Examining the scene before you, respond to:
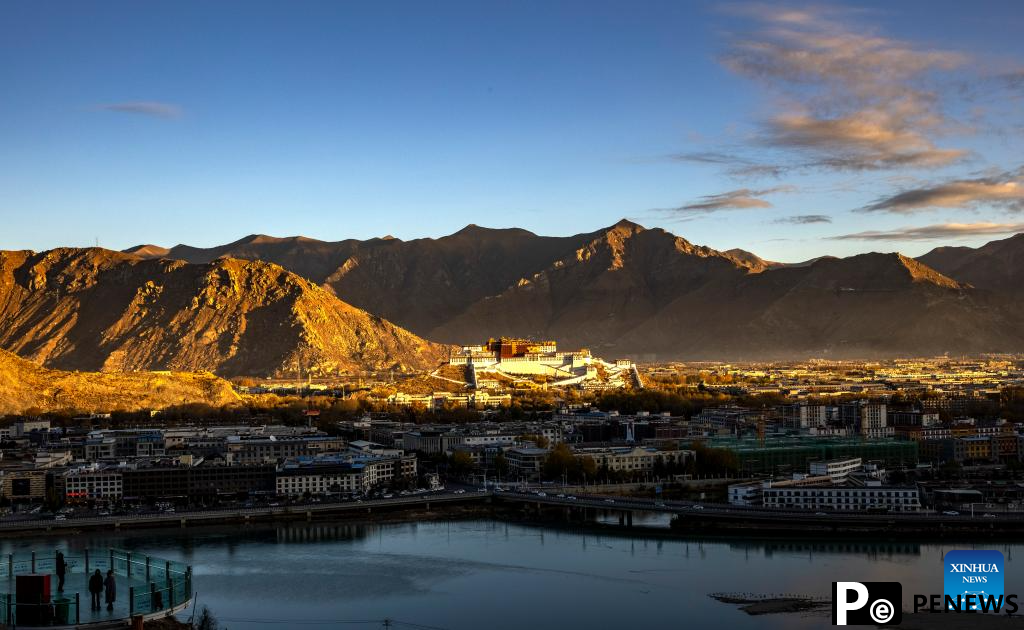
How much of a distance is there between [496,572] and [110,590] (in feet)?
53.5

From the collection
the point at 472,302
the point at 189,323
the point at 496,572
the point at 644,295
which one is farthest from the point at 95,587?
the point at 472,302

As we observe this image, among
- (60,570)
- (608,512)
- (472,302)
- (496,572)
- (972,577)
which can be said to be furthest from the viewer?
(472,302)

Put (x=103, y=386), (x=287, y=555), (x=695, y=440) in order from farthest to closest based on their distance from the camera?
(x=103, y=386) → (x=695, y=440) → (x=287, y=555)

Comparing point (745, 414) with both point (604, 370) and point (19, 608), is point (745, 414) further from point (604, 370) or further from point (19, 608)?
point (19, 608)

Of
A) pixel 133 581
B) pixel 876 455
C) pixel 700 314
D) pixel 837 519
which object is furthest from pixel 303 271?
pixel 133 581

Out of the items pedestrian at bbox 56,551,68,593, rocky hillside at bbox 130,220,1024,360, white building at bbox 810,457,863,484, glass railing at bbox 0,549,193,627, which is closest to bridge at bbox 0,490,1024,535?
white building at bbox 810,457,863,484

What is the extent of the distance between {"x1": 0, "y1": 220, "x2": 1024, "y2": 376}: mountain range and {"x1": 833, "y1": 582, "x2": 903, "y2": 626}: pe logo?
75.3 meters

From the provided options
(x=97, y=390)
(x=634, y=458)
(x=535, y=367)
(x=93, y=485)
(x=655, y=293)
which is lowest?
(x=93, y=485)

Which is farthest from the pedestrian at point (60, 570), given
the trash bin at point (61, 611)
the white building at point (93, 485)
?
the white building at point (93, 485)

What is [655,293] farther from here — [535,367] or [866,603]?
[866,603]

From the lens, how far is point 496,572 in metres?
25.3

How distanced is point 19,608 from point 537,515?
81.1 feet

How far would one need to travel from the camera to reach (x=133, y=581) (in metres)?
10.2

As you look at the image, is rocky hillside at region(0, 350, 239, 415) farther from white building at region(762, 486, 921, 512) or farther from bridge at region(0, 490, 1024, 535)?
white building at region(762, 486, 921, 512)
